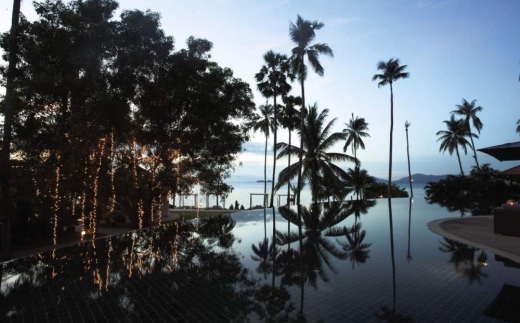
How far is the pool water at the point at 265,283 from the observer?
9.25 feet

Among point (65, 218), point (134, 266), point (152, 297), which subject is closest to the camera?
point (152, 297)

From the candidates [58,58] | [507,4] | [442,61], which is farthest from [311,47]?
[58,58]

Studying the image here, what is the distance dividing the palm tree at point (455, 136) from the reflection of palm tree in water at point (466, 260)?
116ft

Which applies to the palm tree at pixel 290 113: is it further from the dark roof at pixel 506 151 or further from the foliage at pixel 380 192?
the dark roof at pixel 506 151

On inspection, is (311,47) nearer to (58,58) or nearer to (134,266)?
(58,58)

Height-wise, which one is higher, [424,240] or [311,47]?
[311,47]

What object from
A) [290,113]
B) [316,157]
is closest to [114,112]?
[316,157]

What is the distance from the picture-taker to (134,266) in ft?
15.1

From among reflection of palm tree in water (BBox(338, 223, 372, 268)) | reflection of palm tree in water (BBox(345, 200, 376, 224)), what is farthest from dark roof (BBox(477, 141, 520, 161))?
reflection of palm tree in water (BBox(345, 200, 376, 224))

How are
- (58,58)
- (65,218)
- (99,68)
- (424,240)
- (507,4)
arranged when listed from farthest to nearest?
(507,4)
(65,218)
(99,68)
(58,58)
(424,240)

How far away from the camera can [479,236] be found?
256 inches

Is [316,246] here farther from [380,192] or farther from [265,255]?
[380,192]

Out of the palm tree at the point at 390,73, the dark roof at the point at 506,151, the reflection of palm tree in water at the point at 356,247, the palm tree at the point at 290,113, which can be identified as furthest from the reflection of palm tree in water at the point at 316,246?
the palm tree at the point at 390,73

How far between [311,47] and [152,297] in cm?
1692
